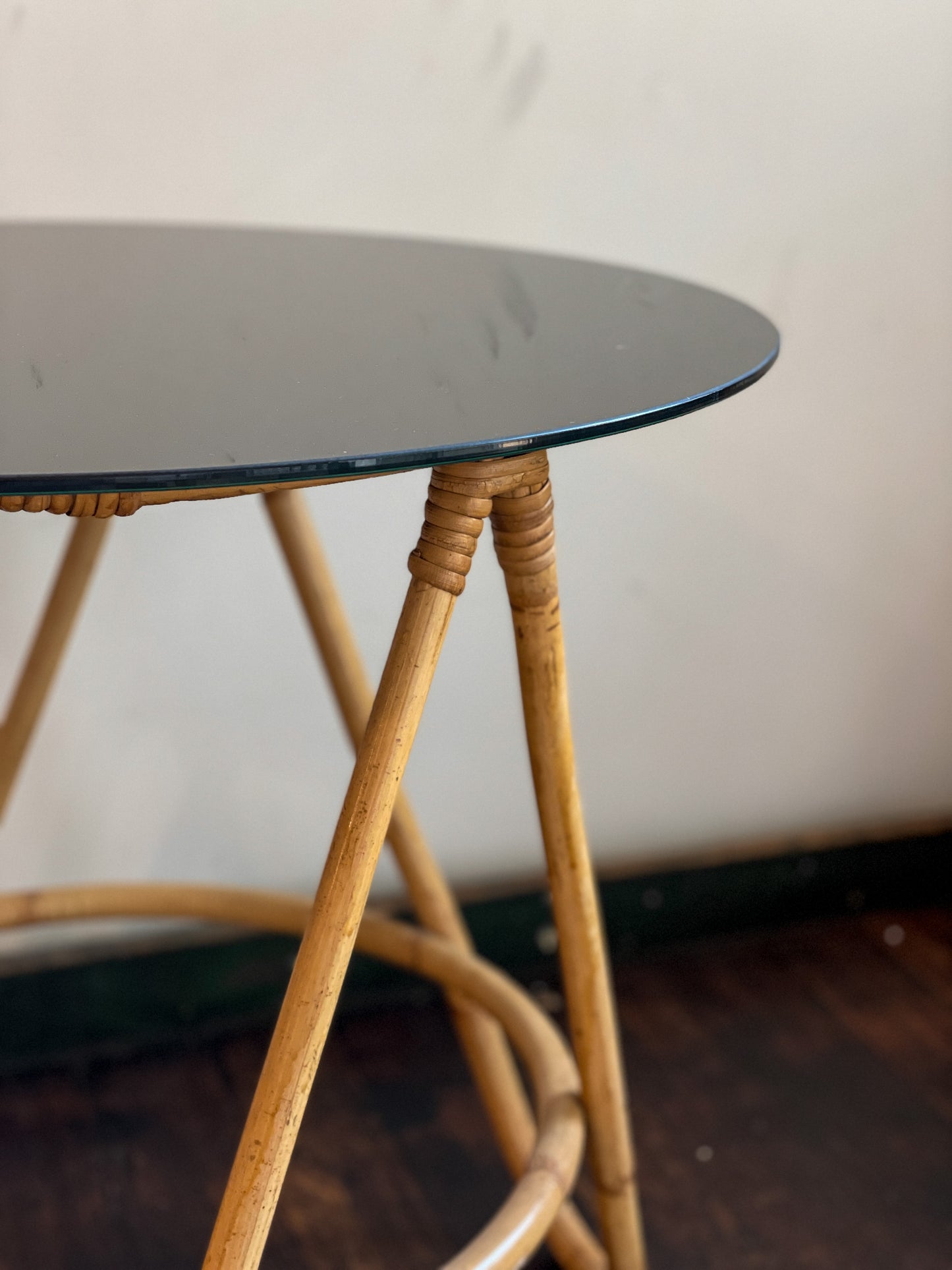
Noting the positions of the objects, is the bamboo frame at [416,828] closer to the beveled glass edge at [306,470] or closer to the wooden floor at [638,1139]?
the beveled glass edge at [306,470]

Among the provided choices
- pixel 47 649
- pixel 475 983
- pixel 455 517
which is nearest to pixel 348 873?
pixel 455 517

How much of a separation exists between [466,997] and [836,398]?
76 cm

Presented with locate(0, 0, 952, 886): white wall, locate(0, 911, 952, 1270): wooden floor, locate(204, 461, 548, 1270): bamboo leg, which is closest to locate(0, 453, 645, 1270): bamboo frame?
locate(204, 461, 548, 1270): bamboo leg

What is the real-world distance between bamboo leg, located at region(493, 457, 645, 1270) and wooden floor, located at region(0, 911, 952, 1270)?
0.24 m

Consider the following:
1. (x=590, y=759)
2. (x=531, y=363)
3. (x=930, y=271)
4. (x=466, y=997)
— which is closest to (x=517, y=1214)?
(x=466, y=997)

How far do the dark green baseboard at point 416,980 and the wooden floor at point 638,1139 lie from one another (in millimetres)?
31

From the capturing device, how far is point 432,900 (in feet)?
3.25

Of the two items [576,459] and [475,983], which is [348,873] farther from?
[576,459]

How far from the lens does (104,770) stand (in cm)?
121

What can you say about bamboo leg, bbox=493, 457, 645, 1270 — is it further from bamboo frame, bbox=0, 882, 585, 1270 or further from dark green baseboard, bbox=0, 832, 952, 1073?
dark green baseboard, bbox=0, 832, 952, 1073

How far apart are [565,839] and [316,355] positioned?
0.32 m

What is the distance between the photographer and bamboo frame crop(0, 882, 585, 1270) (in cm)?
71

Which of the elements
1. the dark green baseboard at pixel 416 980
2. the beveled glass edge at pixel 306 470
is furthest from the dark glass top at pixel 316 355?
the dark green baseboard at pixel 416 980

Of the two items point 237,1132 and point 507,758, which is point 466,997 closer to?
point 237,1132
